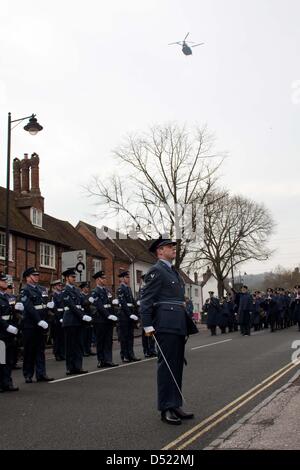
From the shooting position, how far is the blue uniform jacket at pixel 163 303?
274 inches

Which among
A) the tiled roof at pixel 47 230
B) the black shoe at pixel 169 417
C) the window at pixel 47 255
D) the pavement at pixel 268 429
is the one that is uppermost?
the tiled roof at pixel 47 230

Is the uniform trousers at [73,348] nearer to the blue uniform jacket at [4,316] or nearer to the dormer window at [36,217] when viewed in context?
the blue uniform jacket at [4,316]

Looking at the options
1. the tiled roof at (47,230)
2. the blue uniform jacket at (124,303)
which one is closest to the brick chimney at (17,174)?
the tiled roof at (47,230)

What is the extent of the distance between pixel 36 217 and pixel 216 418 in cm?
3313

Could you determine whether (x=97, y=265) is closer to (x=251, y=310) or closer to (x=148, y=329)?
(x=251, y=310)

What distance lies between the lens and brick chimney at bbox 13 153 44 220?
38406mm

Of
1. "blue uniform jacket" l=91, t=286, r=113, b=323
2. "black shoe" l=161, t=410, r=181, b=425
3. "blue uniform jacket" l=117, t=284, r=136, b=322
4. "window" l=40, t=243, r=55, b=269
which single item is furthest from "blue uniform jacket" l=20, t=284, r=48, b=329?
"window" l=40, t=243, r=55, b=269

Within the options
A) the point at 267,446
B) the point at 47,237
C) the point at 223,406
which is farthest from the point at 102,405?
the point at 47,237

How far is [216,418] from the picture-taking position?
22.6ft

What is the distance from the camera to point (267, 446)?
537 centimetres

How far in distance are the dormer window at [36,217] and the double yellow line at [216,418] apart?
1168 inches
